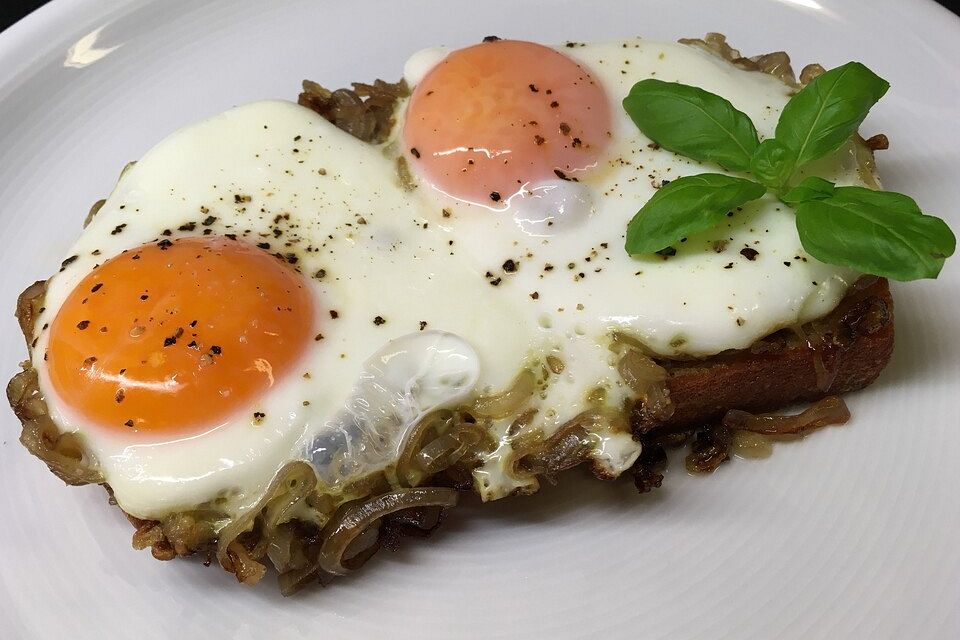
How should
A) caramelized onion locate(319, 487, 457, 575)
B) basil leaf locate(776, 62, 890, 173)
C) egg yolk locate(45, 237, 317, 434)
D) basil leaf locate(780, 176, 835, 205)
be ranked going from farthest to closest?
basil leaf locate(776, 62, 890, 173) → basil leaf locate(780, 176, 835, 205) → caramelized onion locate(319, 487, 457, 575) → egg yolk locate(45, 237, 317, 434)

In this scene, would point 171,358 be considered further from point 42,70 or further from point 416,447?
point 42,70

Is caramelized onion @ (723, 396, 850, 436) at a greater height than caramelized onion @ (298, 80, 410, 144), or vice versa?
caramelized onion @ (298, 80, 410, 144)

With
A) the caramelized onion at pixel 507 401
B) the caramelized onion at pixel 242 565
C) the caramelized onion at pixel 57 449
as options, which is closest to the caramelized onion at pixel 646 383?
the caramelized onion at pixel 507 401

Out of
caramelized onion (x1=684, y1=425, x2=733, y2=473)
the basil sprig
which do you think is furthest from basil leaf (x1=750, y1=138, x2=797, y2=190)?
caramelized onion (x1=684, y1=425, x2=733, y2=473)

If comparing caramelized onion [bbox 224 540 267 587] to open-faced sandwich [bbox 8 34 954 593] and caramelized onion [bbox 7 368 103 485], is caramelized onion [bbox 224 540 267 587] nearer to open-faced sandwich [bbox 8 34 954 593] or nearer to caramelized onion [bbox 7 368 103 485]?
open-faced sandwich [bbox 8 34 954 593]

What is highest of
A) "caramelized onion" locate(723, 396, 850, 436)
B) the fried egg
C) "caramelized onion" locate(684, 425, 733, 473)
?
the fried egg

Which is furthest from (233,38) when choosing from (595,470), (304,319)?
(595,470)

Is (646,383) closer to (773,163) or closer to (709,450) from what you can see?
(709,450)
